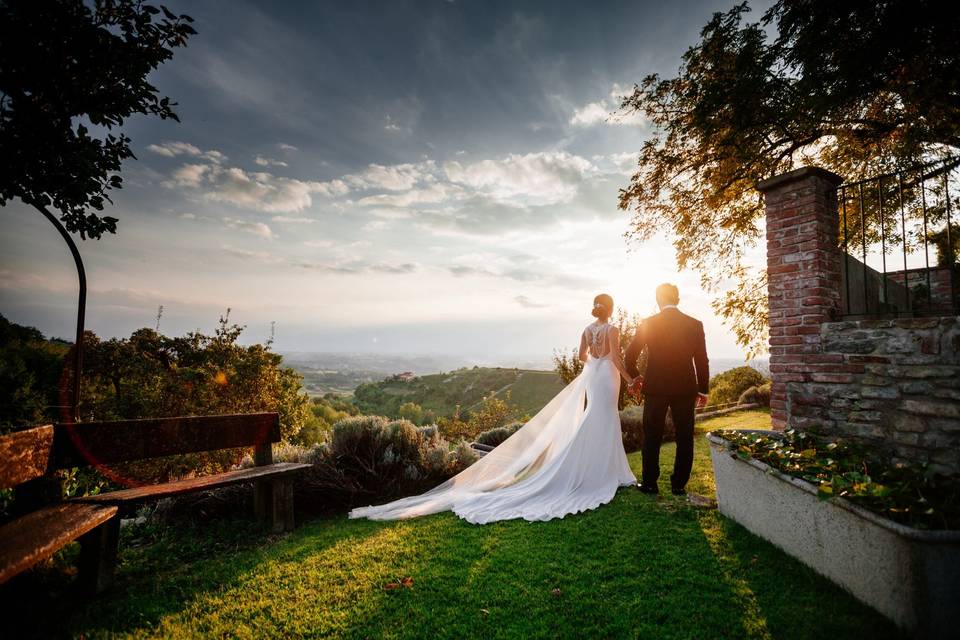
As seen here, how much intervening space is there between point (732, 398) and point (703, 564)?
53.7 ft

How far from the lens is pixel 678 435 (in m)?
5.08

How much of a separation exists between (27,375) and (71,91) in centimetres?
456

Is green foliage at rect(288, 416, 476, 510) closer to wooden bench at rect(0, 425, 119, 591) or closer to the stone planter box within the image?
wooden bench at rect(0, 425, 119, 591)

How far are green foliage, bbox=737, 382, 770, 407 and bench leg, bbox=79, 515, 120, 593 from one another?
58.1ft

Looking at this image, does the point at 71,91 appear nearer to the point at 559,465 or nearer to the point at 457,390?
the point at 559,465

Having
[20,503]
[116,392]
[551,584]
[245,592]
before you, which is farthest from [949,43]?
[116,392]

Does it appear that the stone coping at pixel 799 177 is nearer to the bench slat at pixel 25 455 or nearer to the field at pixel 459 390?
the bench slat at pixel 25 455

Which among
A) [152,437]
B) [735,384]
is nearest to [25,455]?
[152,437]

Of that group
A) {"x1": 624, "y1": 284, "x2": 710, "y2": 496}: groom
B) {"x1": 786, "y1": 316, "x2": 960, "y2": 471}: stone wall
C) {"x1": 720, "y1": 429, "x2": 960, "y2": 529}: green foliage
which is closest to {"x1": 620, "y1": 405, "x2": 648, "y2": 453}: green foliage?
{"x1": 624, "y1": 284, "x2": 710, "y2": 496}: groom

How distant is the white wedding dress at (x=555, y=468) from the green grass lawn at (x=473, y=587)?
1.51 feet

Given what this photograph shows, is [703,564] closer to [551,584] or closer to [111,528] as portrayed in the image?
[551,584]

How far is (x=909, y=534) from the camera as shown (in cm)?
220

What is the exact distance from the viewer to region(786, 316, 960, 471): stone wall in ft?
11.1

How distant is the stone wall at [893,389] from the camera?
339 cm
